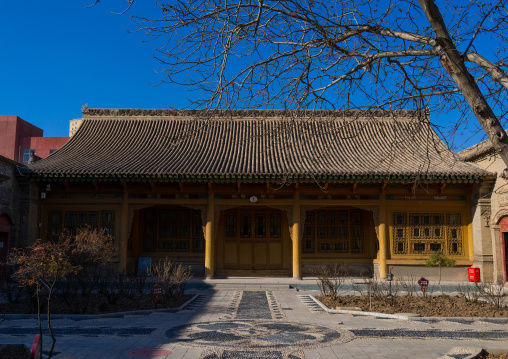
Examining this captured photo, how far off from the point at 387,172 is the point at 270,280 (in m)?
5.56

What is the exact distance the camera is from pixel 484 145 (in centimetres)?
1661

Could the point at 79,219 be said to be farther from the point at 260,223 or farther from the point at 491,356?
the point at 491,356

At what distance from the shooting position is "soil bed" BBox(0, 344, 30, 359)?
594cm

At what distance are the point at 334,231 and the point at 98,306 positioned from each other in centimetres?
1050

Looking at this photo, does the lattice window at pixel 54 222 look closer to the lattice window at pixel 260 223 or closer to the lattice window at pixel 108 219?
the lattice window at pixel 108 219

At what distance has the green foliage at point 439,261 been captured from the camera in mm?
16828

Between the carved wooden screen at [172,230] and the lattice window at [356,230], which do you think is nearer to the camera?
the lattice window at [356,230]

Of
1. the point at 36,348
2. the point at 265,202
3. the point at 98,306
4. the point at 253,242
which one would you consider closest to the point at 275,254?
the point at 253,242

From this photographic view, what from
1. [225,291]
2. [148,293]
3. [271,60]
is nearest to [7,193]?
[148,293]

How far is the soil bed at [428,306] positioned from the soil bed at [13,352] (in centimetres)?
697

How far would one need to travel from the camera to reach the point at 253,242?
18.9 m

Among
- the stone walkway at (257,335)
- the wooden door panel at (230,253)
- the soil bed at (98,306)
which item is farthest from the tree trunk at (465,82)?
the wooden door panel at (230,253)

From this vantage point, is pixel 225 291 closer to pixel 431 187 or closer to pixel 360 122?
pixel 431 187

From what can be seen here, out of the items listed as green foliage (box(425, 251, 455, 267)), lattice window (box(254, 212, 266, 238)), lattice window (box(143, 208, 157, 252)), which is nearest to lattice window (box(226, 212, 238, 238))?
lattice window (box(254, 212, 266, 238))
